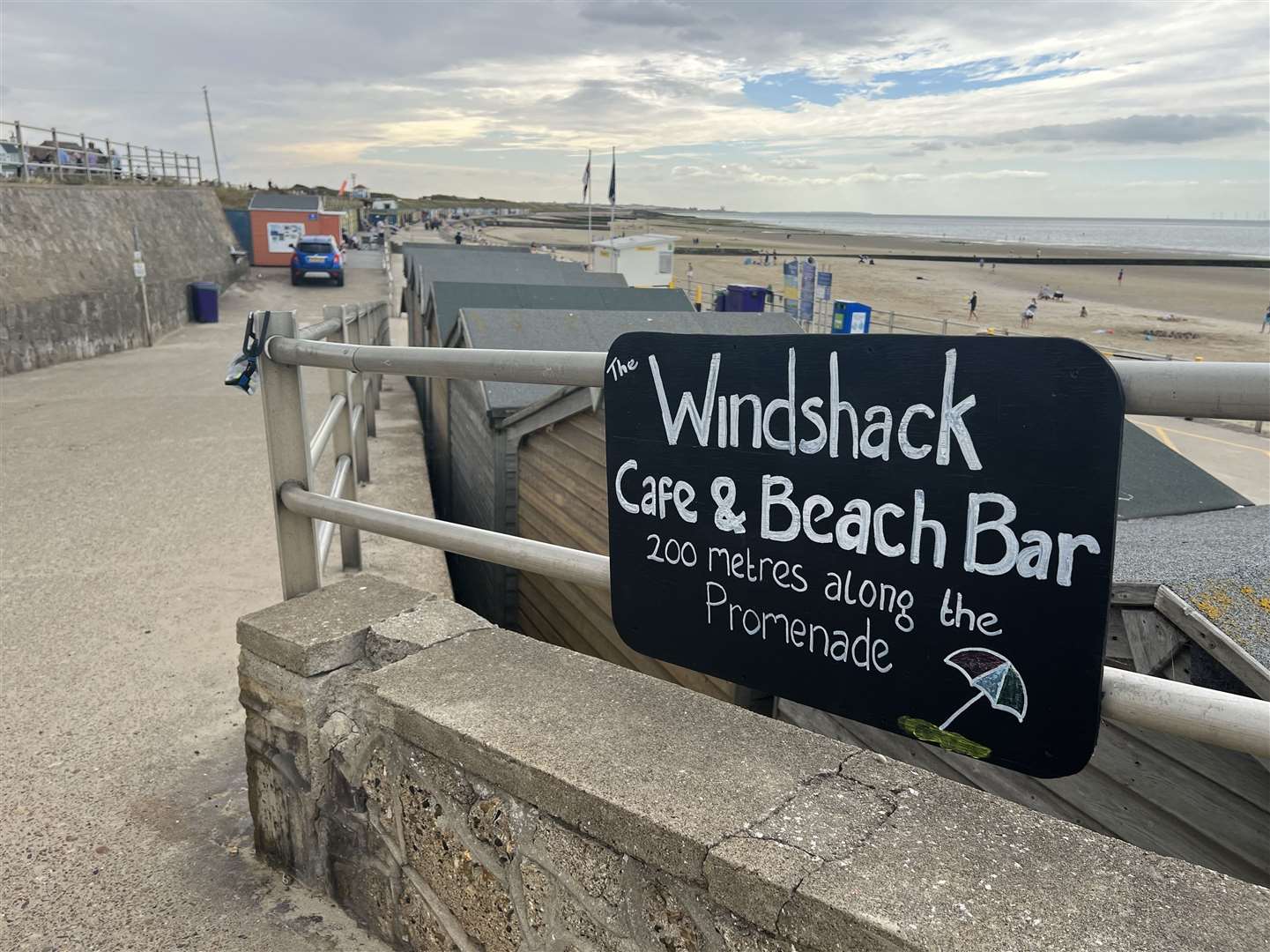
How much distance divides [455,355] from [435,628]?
0.72m

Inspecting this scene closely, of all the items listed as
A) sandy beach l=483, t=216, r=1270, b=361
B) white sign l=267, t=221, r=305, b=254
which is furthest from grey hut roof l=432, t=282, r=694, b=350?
white sign l=267, t=221, r=305, b=254

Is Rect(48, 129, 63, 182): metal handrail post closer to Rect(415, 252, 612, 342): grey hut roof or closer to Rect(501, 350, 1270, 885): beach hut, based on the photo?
Rect(415, 252, 612, 342): grey hut roof

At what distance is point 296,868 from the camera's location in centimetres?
247

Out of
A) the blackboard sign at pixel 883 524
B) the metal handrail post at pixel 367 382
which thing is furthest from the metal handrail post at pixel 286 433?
the metal handrail post at pixel 367 382

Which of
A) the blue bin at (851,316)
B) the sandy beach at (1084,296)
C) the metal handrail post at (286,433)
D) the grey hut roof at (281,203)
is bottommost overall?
the sandy beach at (1084,296)

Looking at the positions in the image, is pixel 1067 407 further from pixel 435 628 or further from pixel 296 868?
pixel 296 868

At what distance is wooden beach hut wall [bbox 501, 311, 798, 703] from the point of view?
5.03m

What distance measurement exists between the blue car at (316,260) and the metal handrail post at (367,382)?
2412 cm

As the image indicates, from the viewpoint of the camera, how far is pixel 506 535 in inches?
94.7

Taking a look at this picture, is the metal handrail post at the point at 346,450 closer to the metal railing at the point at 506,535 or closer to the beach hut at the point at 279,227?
the metal railing at the point at 506,535

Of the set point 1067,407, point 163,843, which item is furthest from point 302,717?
point 1067,407

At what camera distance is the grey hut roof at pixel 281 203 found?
38500 mm

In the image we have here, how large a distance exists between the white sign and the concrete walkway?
1191 inches

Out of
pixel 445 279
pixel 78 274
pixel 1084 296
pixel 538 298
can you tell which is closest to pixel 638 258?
pixel 445 279
